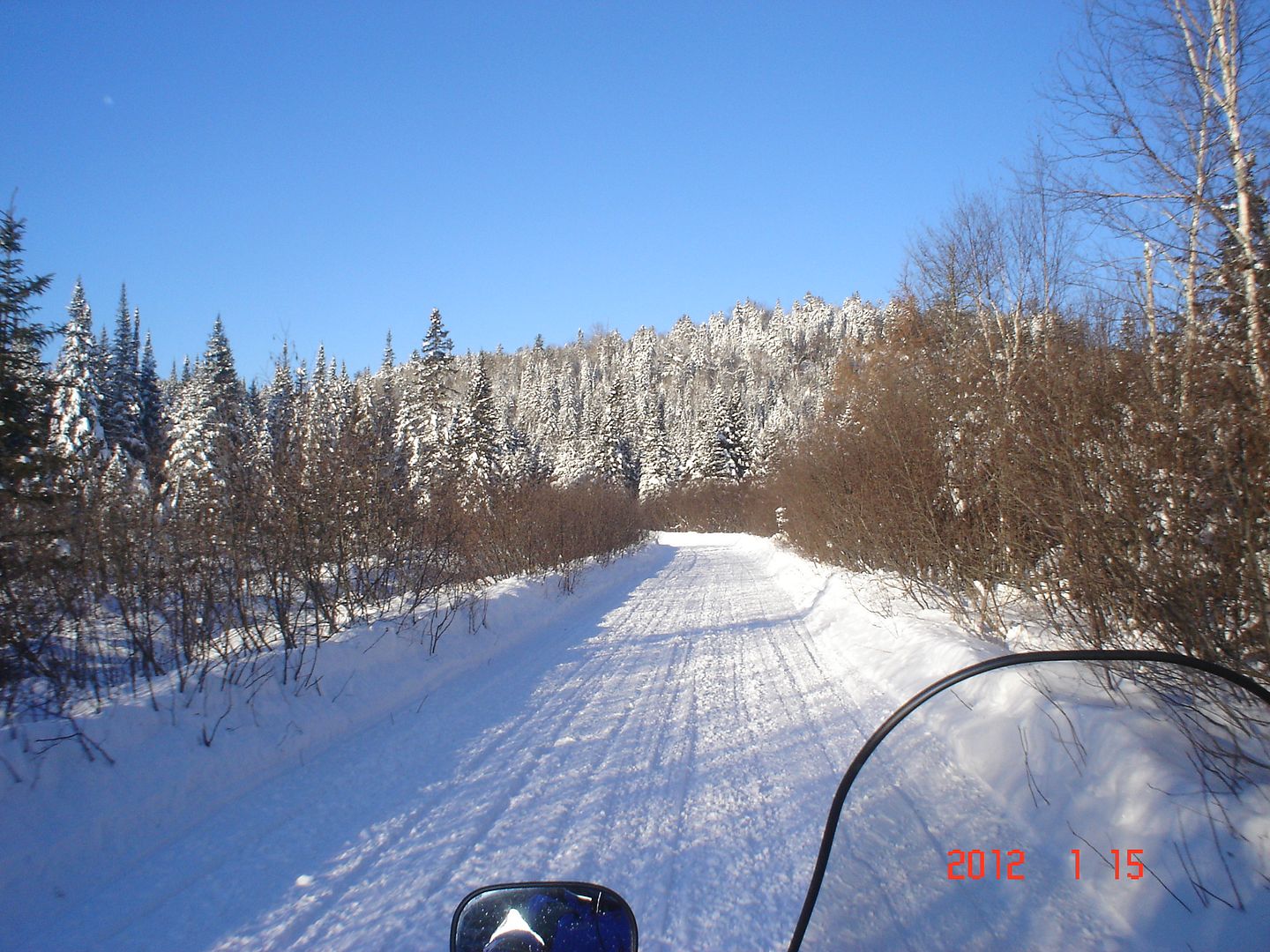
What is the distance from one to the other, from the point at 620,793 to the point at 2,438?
7164mm

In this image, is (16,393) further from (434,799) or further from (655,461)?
(655,461)

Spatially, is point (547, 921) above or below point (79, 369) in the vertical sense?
below

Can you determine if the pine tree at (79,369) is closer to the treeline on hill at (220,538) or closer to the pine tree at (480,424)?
the treeline on hill at (220,538)

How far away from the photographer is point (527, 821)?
4.13 m

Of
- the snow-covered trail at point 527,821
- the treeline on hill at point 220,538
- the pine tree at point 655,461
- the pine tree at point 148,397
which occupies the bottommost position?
the snow-covered trail at point 527,821

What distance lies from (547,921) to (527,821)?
2.28 meters

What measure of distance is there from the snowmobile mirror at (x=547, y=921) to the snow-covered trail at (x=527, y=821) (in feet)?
3.66

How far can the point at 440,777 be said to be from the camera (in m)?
4.88

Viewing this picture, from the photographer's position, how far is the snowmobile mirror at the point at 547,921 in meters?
1.98

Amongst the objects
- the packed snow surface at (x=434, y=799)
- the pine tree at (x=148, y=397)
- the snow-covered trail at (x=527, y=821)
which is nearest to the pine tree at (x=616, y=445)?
the pine tree at (x=148, y=397)

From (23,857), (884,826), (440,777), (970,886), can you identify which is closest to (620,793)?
(440,777)

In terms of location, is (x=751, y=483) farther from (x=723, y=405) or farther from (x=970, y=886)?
(x=970, y=886)

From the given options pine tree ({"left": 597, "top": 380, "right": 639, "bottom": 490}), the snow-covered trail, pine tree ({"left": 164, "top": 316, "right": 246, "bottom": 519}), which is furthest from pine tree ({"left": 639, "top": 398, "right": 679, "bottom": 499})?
the snow-covered trail

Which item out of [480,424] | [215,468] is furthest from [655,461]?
[215,468]
